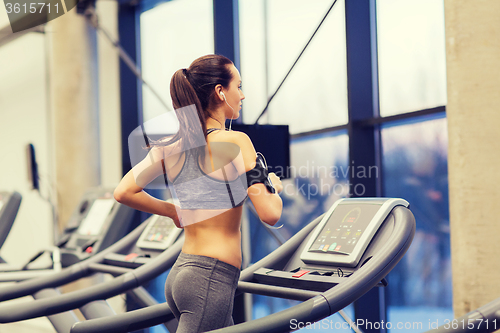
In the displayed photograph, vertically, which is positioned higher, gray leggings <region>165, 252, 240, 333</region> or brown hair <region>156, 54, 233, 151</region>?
brown hair <region>156, 54, 233, 151</region>

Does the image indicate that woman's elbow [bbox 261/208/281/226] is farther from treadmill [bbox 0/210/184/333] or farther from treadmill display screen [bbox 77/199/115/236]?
treadmill display screen [bbox 77/199/115/236]

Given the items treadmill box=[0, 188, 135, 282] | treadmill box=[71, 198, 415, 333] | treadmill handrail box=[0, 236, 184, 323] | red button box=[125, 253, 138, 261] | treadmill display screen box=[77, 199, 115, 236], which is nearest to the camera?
treadmill box=[71, 198, 415, 333]

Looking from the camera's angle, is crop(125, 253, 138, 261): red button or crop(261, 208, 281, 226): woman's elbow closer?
crop(261, 208, 281, 226): woman's elbow

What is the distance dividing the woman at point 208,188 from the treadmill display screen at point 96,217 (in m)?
2.06

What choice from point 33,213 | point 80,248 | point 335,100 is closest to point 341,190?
point 335,100

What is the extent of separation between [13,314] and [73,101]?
2856 mm

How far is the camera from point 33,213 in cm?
571

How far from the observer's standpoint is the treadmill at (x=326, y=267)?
1.45 metres

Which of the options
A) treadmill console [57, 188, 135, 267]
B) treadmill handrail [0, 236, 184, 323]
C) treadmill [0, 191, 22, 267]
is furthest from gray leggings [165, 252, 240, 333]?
treadmill [0, 191, 22, 267]

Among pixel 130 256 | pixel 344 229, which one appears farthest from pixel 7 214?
pixel 344 229

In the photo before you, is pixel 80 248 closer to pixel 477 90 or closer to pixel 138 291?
pixel 138 291

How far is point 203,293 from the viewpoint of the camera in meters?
1.34

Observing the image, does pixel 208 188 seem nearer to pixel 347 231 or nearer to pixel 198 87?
pixel 198 87

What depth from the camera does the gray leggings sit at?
1.34 m
